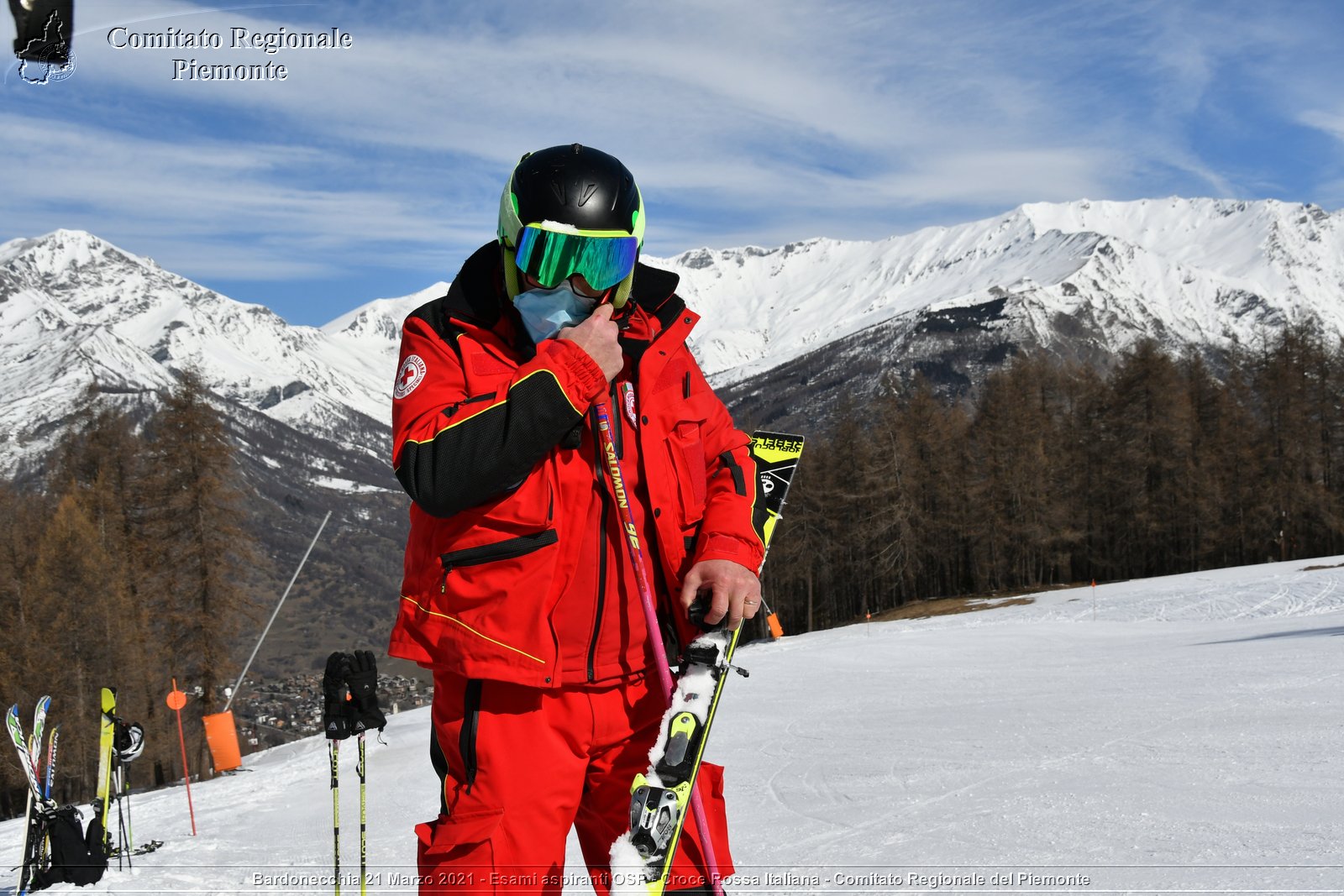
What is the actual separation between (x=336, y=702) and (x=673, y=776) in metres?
4.76

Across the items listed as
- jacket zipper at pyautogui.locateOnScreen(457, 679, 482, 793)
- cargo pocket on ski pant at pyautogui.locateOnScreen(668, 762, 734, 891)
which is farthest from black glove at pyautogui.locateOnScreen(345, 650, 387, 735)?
jacket zipper at pyautogui.locateOnScreen(457, 679, 482, 793)

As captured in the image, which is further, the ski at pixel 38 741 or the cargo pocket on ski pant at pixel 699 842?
the ski at pixel 38 741

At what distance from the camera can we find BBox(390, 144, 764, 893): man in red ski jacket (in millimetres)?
2303

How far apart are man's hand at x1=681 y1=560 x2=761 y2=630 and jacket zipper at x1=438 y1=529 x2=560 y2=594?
1.46ft

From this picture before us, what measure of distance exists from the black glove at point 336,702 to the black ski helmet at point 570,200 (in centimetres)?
459

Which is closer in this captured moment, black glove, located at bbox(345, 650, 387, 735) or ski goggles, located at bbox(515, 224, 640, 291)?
ski goggles, located at bbox(515, 224, 640, 291)

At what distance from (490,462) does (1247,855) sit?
406 cm

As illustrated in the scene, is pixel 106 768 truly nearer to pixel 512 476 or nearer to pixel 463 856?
pixel 463 856

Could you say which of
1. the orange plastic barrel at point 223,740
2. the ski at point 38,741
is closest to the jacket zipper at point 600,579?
the ski at point 38,741

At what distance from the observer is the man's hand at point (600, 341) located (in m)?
2.42

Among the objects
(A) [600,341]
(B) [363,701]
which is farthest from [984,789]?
(A) [600,341]

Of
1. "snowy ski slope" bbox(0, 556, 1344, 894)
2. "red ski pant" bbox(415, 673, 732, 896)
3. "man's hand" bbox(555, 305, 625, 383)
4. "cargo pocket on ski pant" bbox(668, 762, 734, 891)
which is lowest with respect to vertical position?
"snowy ski slope" bbox(0, 556, 1344, 894)

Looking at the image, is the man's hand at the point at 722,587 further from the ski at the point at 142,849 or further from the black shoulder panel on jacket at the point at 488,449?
the ski at the point at 142,849

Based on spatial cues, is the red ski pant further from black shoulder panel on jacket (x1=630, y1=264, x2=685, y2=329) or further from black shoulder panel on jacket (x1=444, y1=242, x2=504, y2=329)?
black shoulder panel on jacket (x1=630, y1=264, x2=685, y2=329)
